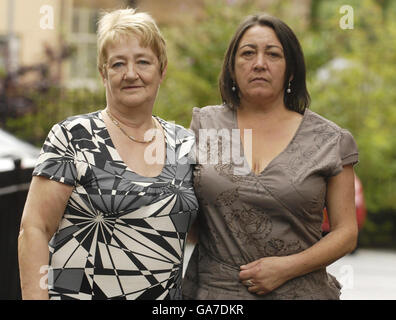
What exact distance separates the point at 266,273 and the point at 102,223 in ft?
2.29

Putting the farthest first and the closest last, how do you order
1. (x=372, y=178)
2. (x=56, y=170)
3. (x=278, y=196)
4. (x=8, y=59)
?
(x=8, y=59), (x=372, y=178), (x=278, y=196), (x=56, y=170)

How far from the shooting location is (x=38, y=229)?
2.72 metres

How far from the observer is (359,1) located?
51.1ft

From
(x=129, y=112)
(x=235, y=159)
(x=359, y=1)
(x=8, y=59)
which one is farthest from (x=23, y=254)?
(x=359, y=1)

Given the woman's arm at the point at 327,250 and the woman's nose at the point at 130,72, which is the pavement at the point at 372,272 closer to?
the woman's arm at the point at 327,250

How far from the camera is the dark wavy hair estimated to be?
10.1 ft

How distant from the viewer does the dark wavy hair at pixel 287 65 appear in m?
3.07

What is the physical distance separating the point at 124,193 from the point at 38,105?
9.94m

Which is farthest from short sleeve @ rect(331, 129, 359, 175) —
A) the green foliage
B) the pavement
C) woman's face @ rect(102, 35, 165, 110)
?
the green foliage

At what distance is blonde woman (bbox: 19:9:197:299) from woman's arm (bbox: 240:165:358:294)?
1.10 feet

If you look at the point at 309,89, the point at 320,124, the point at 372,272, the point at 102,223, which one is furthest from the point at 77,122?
the point at 309,89

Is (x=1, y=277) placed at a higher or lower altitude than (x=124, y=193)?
lower

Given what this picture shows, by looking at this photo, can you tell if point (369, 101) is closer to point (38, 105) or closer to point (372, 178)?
point (372, 178)
